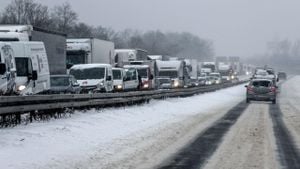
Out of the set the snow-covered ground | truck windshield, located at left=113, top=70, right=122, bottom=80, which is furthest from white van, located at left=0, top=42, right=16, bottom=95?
truck windshield, located at left=113, top=70, right=122, bottom=80

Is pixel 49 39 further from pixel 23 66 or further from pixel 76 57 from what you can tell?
pixel 23 66

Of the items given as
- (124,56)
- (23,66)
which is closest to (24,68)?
(23,66)

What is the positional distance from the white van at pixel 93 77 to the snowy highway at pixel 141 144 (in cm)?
934

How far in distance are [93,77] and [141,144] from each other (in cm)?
1663

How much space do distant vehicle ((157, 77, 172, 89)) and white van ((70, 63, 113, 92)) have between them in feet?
67.8

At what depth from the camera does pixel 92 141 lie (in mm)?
13992

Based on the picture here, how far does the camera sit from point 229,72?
347ft

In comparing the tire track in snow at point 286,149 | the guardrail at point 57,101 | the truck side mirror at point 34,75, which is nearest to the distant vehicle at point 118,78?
the guardrail at point 57,101

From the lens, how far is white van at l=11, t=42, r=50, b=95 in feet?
73.0

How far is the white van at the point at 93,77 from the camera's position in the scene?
98.3ft

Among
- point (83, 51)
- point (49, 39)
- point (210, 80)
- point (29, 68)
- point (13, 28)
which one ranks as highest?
point (13, 28)

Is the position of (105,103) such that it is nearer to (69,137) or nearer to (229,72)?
(69,137)

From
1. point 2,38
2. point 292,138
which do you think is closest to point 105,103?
point 2,38

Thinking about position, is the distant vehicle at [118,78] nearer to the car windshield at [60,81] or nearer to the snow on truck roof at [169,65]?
the car windshield at [60,81]
